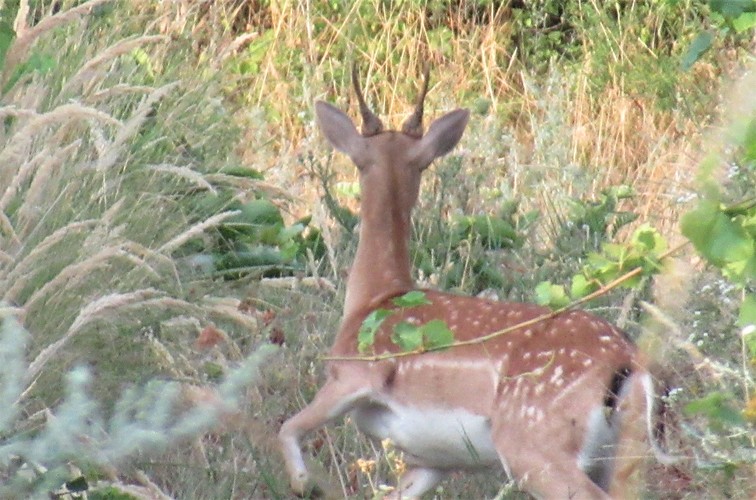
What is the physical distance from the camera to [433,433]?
14.3ft

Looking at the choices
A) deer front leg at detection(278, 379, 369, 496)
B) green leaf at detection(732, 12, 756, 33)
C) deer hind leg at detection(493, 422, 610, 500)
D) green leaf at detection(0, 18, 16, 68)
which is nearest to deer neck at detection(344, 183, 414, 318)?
deer front leg at detection(278, 379, 369, 496)

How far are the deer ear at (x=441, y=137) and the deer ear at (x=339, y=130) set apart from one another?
19 centimetres

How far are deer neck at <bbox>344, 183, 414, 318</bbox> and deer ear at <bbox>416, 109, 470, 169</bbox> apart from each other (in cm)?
19

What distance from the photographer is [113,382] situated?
189 inches

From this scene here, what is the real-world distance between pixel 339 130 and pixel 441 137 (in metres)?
0.32

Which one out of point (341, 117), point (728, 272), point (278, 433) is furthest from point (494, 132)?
point (728, 272)

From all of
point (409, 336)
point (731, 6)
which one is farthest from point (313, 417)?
point (731, 6)

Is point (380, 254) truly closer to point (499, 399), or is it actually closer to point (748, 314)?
point (499, 399)

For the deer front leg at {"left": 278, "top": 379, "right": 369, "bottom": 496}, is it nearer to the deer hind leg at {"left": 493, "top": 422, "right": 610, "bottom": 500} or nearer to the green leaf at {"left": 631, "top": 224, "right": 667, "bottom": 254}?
the deer hind leg at {"left": 493, "top": 422, "right": 610, "bottom": 500}

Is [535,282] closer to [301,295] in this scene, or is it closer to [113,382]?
[301,295]

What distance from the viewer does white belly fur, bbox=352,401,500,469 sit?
427cm

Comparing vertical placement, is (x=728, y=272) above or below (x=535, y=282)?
above

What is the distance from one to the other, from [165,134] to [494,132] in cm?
189

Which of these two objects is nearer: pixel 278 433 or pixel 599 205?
pixel 278 433
